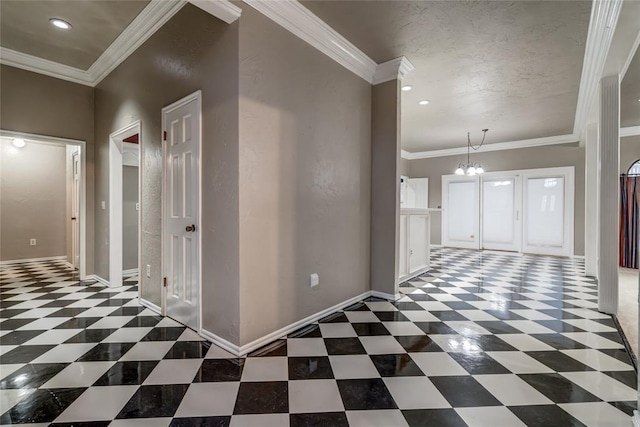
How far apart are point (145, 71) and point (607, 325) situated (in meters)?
5.21

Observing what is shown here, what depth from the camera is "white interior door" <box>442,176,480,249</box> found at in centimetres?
768

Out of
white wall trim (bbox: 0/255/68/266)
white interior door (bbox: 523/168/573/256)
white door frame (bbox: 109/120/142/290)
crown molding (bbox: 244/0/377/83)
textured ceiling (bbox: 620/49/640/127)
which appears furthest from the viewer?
white interior door (bbox: 523/168/573/256)

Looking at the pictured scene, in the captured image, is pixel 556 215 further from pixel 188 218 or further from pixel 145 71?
pixel 145 71

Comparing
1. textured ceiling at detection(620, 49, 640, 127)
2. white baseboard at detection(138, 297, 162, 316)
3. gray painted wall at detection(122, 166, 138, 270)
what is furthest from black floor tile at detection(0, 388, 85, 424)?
textured ceiling at detection(620, 49, 640, 127)

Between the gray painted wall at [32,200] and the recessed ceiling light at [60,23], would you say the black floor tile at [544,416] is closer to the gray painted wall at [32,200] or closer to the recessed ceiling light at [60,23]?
the recessed ceiling light at [60,23]

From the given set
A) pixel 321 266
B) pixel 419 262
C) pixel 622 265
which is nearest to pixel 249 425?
pixel 321 266

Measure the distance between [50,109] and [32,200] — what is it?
2885 mm

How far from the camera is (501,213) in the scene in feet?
24.1

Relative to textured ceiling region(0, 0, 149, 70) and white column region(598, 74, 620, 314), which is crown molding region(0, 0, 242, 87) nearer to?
textured ceiling region(0, 0, 149, 70)

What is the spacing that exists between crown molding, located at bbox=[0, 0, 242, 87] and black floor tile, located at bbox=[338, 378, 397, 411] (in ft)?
8.53

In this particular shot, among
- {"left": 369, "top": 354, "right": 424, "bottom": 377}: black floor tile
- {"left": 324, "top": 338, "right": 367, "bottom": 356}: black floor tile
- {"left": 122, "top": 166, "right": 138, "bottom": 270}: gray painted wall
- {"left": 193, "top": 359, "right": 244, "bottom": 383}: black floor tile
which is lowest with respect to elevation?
{"left": 369, "top": 354, "right": 424, "bottom": 377}: black floor tile

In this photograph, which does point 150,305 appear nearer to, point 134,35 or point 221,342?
point 221,342

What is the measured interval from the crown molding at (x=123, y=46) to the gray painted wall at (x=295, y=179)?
22cm

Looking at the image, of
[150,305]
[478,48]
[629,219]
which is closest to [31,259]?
[150,305]
